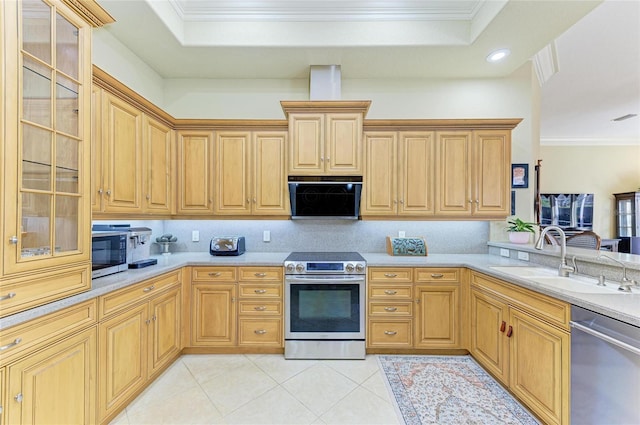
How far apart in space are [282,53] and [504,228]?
3071mm

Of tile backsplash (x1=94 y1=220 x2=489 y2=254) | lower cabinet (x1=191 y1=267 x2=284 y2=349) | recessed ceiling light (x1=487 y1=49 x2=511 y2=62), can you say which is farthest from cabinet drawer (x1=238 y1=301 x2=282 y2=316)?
recessed ceiling light (x1=487 y1=49 x2=511 y2=62)

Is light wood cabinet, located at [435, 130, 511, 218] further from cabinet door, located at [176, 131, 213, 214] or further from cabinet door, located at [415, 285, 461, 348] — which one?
cabinet door, located at [176, 131, 213, 214]

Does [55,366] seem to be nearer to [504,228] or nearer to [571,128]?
[504,228]

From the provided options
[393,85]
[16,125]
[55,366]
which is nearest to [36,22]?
[16,125]

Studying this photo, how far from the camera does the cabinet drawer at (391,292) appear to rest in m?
2.56

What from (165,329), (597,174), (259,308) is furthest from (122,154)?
(597,174)

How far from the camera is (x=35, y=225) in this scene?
134cm

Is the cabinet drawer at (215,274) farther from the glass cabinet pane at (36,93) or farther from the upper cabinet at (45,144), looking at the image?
the glass cabinet pane at (36,93)

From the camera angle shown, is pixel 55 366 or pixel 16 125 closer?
pixel 16 125

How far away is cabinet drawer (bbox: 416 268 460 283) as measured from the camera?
2551 mm

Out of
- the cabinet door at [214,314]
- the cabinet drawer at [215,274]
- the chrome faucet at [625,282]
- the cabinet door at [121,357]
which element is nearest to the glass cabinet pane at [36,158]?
the cabinet door at [121,357]

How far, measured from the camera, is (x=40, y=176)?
1.35m

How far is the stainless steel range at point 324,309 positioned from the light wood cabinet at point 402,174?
746 mm

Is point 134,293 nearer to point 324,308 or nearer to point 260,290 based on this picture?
point 260,290
